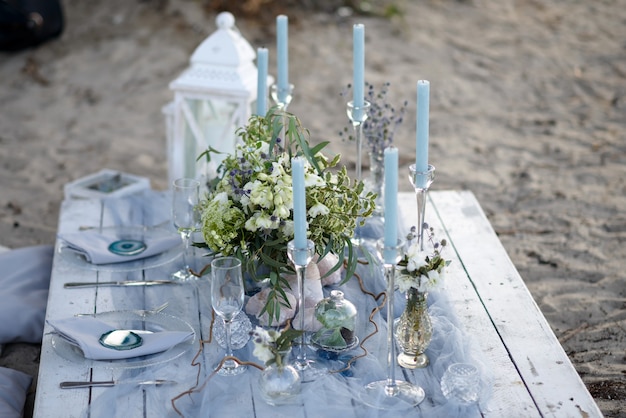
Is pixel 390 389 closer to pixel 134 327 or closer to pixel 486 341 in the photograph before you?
pixel 486 341

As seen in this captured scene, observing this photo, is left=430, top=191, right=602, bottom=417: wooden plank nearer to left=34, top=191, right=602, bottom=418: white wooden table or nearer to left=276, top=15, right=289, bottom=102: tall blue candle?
left=34, top=191, right=602, bottom=418: white wooden table

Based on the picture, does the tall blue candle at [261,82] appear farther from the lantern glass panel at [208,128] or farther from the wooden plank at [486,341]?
the wooden plank at [486,341]

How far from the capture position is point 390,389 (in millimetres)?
1971

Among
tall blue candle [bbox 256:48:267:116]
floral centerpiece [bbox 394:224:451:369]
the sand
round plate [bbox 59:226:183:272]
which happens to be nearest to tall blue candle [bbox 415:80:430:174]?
floral centerpiece [bbox 394:224:451:369]

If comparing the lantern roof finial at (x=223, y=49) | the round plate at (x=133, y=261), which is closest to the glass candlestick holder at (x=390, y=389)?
the round plate at (x=133, y=261)

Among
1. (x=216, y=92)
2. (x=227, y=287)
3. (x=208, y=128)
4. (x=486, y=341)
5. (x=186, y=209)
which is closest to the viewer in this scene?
(x=227, y=287)

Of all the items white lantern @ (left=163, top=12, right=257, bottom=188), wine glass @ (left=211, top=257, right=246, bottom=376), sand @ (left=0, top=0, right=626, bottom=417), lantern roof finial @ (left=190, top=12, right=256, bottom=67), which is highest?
lantern roof finial @ (left=190, top=12, right=256, bottom=67)

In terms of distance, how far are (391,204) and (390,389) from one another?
42cm

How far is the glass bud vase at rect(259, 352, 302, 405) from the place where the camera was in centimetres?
192

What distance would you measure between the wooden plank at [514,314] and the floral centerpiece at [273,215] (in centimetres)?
44

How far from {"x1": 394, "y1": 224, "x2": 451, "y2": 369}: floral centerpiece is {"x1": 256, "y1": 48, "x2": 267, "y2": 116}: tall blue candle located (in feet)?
2.45

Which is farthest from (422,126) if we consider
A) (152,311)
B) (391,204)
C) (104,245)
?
(104,245)

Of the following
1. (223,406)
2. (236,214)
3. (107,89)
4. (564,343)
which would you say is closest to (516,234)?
(564,343)

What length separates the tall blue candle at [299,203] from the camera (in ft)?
6.20
